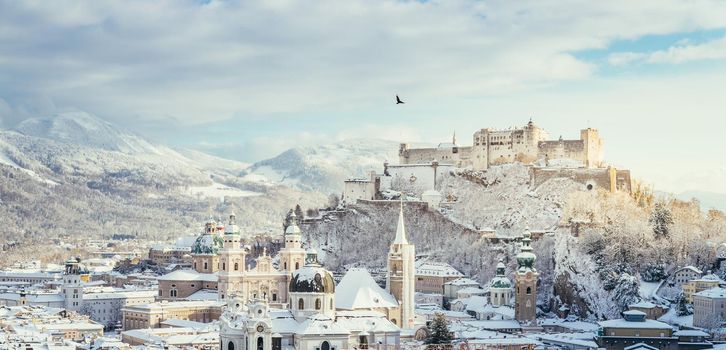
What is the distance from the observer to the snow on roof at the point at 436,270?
8831 centimetres

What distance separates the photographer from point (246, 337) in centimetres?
5975

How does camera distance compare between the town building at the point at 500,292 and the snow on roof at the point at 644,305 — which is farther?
the town building at the point at 500,292

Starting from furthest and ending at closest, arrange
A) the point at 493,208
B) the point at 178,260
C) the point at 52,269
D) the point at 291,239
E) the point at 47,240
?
1. the point at 47,240
2. the point at 52,269
3. the point at 178,260
4. the point at 493,208
5. the point at 291,239

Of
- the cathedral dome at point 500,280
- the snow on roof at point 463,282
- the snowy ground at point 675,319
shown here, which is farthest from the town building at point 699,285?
the snow on roof at point 463,282

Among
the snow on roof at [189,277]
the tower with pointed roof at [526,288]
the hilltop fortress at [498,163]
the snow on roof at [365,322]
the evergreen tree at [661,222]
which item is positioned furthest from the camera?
the hilltop fortress at [498,163]

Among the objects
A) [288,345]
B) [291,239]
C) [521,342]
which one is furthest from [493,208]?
[288,345]

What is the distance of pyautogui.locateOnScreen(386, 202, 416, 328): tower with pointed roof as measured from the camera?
7281 cm

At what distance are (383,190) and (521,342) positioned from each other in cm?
3454

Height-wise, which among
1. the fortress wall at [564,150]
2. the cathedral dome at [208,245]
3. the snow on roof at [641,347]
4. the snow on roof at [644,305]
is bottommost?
the snow on roof at [641,347]

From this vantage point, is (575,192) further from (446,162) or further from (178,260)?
(178,260)

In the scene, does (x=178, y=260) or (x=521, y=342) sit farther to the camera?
(x=178, y=260)

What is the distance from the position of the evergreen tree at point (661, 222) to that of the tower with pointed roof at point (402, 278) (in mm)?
16527

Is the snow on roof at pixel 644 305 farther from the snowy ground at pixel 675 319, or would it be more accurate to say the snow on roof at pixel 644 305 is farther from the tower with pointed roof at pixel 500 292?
the tower with pointed roof at pixel 500 292

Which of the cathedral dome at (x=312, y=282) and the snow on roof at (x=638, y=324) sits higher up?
the cathedral dome at (x=312, y=282)
